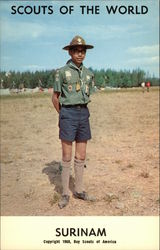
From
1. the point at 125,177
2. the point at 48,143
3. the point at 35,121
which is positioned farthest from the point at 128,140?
the point at 35,121

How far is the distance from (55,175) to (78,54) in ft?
8.89

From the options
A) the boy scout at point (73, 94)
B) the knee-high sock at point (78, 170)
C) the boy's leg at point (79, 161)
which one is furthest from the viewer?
the knee-high sock at point (78, 170)

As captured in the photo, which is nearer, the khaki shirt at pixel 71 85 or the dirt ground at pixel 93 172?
the khaki shirt at pixel 71 85

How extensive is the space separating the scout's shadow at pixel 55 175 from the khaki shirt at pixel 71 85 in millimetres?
1703

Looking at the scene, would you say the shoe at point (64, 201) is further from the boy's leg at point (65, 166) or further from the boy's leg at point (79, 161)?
the boy's leg at point (79, 161)

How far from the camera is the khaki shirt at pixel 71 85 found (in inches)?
→ 186

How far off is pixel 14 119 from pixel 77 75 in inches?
438

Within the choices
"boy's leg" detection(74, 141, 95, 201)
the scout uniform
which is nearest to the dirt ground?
"boy's leg" detection(74, 141, 95, 201)

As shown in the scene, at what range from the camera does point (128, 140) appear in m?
10.6

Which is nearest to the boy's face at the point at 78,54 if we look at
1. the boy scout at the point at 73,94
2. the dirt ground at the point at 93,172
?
the boy scout at the point at 73,94

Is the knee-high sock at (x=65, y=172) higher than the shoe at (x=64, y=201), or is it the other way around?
the knee-high sock at (x=65, y=172)

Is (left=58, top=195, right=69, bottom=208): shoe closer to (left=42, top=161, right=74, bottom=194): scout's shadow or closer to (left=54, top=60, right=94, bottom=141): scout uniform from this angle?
(left=42, top=161, right=74, bottom=194): scout's shadow

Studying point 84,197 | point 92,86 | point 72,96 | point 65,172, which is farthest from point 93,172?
point 72,96

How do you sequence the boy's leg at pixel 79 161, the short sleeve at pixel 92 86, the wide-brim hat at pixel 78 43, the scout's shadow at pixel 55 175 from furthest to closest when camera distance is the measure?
the scout's shadow at pixel 55 175 < the boy's leg at pixel 79 161 < the short sleeve at pixel 92 86 < the wide-brim hat at pixel 78 43
